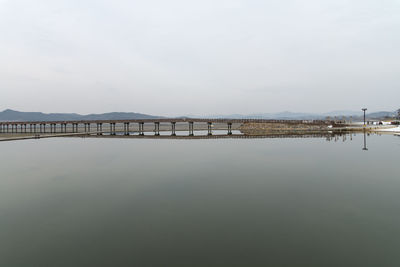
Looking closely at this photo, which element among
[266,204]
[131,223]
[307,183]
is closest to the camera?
[131,223]

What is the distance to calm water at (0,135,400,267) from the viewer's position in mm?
6852

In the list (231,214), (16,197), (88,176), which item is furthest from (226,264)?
(88,176)

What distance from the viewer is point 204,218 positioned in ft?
30.5

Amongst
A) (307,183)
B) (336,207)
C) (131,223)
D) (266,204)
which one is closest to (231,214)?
(266,204)

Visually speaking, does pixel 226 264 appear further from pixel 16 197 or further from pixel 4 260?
pixel 16 197

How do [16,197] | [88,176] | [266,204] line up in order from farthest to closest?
[88,176] < [16,197] < [266,204]

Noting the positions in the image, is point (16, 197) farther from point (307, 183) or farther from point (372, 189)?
point (372, 189)

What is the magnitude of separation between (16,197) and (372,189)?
69.6 ft

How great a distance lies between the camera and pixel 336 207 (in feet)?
33.6

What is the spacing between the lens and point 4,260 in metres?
6.82

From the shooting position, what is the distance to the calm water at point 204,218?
22.5 ft

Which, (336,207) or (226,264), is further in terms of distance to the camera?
(336,207)

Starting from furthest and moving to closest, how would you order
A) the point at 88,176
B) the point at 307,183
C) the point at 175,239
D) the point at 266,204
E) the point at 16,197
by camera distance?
the point at 88,176
the point at 307,183
the point at 16,197
the point at 266,204
the point at 175,239

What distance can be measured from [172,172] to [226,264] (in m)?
11.9
